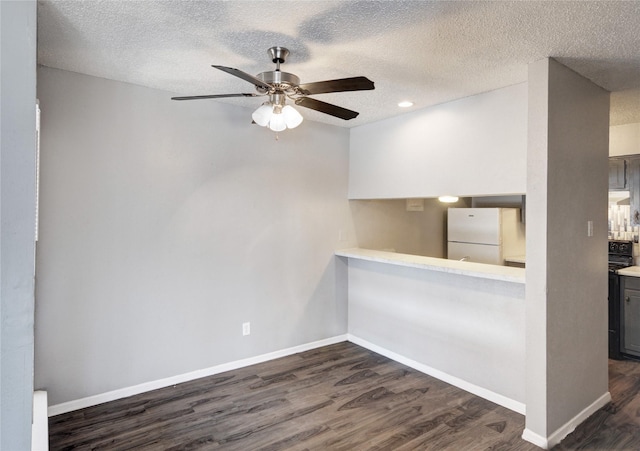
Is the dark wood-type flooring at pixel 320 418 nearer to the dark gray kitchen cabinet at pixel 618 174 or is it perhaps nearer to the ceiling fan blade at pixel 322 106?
the dark gray kitchen cabinet at pixel 618 174

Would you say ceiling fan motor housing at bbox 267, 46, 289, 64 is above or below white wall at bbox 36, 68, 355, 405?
above

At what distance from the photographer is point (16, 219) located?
138 centimetres

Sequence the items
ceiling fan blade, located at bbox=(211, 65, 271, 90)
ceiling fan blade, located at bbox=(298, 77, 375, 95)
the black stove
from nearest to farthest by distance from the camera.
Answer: ceiling fan blade, located at bbox=(211, 65, 271, 90)
ceiling fan blade, located at bbox=(298, 77, 375, 95)
the black stove

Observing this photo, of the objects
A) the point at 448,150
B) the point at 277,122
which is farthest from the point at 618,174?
the point at 277,122

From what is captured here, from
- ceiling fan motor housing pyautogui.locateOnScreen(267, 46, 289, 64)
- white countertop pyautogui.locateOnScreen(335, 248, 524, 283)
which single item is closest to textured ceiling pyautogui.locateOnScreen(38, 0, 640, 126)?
ceiling fan motor housing pyautogui.locateOnScreen(267, 46, 289, 64)

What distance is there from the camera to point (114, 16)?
6.23 feet

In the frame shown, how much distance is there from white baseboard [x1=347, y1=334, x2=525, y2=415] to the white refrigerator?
5.35 ft

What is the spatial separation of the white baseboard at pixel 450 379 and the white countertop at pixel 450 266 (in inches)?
36.0

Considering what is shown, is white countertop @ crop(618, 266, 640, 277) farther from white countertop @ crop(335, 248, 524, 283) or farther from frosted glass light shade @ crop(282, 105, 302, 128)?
frosted glass light shade @ crop(282, 105, 302, 128)

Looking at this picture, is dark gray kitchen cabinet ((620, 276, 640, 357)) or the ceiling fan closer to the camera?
the ceiling fan

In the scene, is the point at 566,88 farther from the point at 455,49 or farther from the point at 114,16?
the point at 114,16

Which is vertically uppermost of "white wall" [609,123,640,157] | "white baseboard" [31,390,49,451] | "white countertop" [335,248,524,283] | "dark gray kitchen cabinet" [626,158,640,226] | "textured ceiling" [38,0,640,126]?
"textured ceiling" [38,0,640,126]

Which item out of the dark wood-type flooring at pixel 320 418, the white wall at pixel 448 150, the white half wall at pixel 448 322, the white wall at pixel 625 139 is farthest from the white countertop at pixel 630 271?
the white wall at pixel 448 150

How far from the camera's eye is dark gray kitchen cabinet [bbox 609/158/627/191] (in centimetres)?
393
